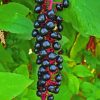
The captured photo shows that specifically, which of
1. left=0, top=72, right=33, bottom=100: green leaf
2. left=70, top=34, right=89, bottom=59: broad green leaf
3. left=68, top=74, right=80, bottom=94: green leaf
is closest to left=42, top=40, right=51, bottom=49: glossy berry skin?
left=0, top=72, right=33, bottom=100: green leaf

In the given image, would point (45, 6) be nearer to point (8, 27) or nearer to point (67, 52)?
point (8, 27)

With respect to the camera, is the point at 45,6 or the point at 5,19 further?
the point at 5,19

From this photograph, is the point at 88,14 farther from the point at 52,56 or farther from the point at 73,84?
the point at 73,84

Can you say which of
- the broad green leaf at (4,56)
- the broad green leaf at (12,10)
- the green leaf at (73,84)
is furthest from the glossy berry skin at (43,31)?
→ the green leaf at (73,84)

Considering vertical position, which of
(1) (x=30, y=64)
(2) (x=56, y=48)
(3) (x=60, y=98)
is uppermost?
(2) (x=56, y=48)

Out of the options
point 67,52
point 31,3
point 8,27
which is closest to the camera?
point 8,27

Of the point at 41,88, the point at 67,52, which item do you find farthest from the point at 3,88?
the point at 67,52

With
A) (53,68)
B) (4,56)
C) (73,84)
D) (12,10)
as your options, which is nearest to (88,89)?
(73,84)
